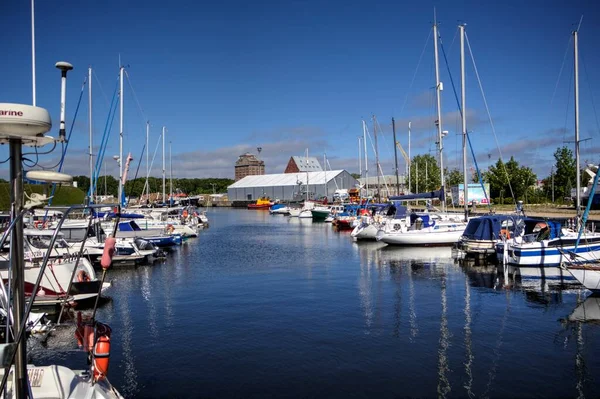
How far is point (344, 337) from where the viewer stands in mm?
17328

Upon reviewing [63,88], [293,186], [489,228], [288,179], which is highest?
[288,179]

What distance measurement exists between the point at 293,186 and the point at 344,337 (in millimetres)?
148132

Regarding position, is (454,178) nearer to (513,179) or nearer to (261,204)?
(513,179)

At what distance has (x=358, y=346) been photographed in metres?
16.3

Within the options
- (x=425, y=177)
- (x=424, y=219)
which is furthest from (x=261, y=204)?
(x=424, y=219)

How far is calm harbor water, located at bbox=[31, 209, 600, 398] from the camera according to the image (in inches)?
523

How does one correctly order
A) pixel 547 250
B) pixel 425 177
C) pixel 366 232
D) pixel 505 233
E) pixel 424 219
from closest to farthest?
1. pixel 547 250
2. pixel 505 233
3. pixel 424 219
4. pixel 366 232
5. pixel 425 177

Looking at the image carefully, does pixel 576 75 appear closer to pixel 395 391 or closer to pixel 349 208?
pixel 395 391

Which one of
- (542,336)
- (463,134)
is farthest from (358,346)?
(463,134)

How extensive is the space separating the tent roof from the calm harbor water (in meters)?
127

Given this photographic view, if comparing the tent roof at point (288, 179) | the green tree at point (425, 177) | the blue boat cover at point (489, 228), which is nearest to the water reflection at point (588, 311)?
the blue boat cover at point (489, 228)

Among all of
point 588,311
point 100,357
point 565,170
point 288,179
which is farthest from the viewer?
point 288,179

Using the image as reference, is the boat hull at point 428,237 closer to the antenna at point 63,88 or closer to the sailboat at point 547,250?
the sailboat at point 547,250

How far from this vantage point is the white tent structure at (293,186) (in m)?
156
